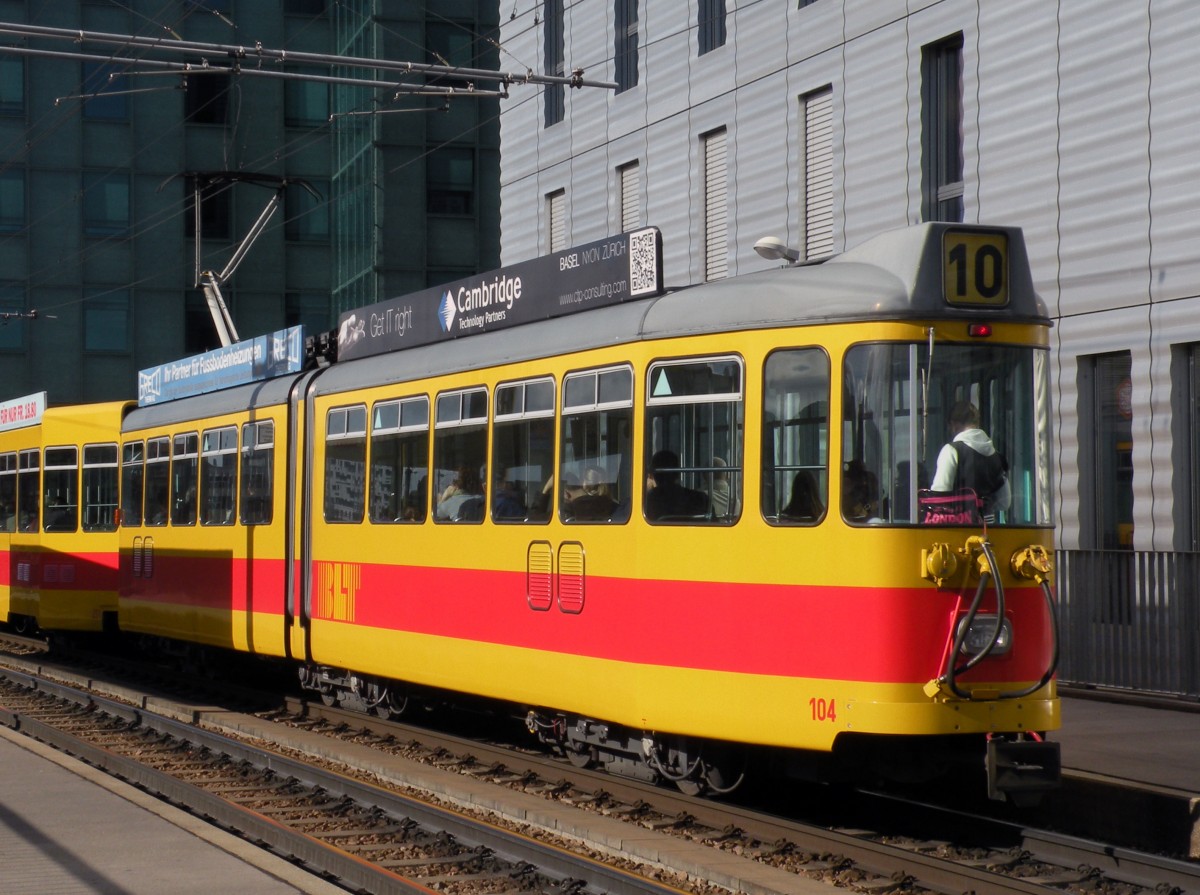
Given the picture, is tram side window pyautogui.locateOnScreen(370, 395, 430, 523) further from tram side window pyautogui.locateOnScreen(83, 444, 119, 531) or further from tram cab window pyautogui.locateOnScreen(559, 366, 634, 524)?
tram side window pyautogui.locateOnScreen(83, 444, 119, 531)

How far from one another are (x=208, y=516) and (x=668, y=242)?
8.86 meters

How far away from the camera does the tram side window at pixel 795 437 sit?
923 cm

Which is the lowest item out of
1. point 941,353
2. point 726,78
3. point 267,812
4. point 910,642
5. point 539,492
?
point 267,812

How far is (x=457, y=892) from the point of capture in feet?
27.1

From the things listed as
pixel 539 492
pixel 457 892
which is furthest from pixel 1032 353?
pixel 457 892

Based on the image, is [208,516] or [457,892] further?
[208,516]

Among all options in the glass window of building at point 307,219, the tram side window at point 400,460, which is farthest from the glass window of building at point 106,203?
the tram side window at point 400,460

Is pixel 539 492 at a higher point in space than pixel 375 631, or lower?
higher

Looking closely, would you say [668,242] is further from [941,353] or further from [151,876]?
[151,876]

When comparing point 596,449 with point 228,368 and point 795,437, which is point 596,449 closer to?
point 795,437

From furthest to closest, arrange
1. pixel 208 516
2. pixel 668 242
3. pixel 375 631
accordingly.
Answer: pixel 668 242 → pixel 208 516 → pixel 375 631

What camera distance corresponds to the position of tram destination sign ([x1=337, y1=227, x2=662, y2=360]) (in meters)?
11.0

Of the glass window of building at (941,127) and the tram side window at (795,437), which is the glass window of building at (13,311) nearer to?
the glass window of building at (941,127)

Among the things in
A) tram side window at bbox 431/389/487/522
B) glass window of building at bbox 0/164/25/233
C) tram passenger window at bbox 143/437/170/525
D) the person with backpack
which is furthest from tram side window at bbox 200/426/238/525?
glass window of building at bbox 0/164/25/233
